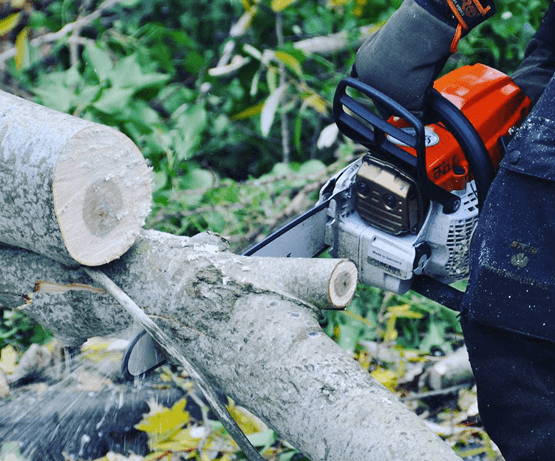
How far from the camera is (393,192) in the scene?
1.86 m

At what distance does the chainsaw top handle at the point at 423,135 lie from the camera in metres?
1.76

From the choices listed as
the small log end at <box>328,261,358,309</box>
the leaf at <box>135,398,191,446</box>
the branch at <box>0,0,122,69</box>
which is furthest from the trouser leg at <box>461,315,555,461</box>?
the branch at <box>0,0,122,69</box>

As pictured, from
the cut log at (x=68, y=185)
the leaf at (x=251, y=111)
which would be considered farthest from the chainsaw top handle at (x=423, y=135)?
the leaf at (x=251, y=111)

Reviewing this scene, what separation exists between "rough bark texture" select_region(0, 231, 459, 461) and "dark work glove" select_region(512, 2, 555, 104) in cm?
119

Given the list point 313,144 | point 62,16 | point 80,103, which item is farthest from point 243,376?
point 62,16

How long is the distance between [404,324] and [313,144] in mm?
1458

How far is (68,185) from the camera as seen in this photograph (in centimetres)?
148

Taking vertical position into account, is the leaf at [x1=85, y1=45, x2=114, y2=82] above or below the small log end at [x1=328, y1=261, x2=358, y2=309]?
above

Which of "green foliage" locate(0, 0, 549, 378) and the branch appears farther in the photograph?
the branch

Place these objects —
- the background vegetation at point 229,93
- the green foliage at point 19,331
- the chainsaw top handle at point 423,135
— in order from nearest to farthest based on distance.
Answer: the chainsaw top handle at point 423,135 < the green foliage at point 19,331 < the background vegetation at point 229,93

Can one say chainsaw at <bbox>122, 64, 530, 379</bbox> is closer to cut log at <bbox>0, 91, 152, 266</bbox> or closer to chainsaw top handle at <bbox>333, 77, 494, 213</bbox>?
chainsaw top handle at <bbox>333, 77, 494, 213</bbox>

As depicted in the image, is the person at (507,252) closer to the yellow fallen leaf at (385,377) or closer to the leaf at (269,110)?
the yellow fallen leaf at (385,377)

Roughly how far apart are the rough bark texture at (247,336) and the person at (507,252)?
0.42 meters

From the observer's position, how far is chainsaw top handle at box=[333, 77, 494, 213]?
5.76ft
